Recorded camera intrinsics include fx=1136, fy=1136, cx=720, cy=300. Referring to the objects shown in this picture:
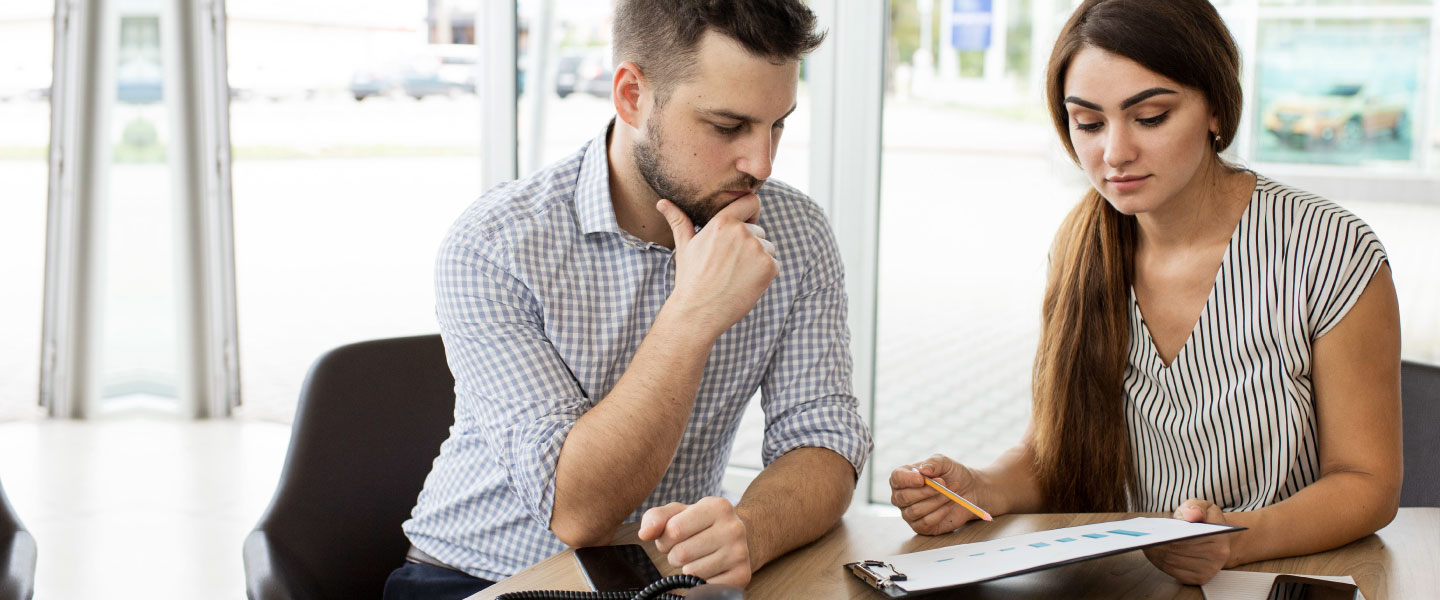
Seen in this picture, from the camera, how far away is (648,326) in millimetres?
1750

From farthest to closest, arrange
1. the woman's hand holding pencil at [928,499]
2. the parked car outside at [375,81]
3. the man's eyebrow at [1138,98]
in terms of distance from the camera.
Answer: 1. the parked car outside at [375,81]
2. the man's eyebrow at [1138,98]
3. the woman's hand holding pencil at [928,499]

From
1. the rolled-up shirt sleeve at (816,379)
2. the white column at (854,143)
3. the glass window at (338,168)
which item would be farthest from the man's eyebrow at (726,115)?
the glass window at (338,168)

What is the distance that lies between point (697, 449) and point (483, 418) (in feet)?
1.17

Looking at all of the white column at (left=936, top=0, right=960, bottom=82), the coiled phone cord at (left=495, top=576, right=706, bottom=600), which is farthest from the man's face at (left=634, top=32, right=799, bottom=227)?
the white column at (left=936, top=0, right=960, bottom=82)

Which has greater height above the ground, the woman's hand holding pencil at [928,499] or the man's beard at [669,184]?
the man's beard at [669,184]

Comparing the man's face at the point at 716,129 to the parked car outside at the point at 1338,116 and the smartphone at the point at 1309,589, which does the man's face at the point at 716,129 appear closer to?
the smartphone at the point at 1309,589

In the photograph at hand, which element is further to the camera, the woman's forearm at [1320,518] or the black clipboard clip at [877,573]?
the woman's forearm at [1320,518]

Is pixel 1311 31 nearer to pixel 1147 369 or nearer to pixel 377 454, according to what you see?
pixel 1147 369

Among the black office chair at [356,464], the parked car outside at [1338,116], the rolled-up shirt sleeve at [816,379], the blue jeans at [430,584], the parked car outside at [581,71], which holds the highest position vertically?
the parked car outside at [581,71]

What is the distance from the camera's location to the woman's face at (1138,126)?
1.64 meters

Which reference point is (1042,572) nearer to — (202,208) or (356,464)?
(356,464)

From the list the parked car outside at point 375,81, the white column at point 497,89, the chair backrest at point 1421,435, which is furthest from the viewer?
the parked car outside at point 375,81

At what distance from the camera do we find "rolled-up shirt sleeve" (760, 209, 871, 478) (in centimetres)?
169

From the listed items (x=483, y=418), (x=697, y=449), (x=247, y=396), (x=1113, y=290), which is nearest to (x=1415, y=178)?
(x=1113, y=290)
